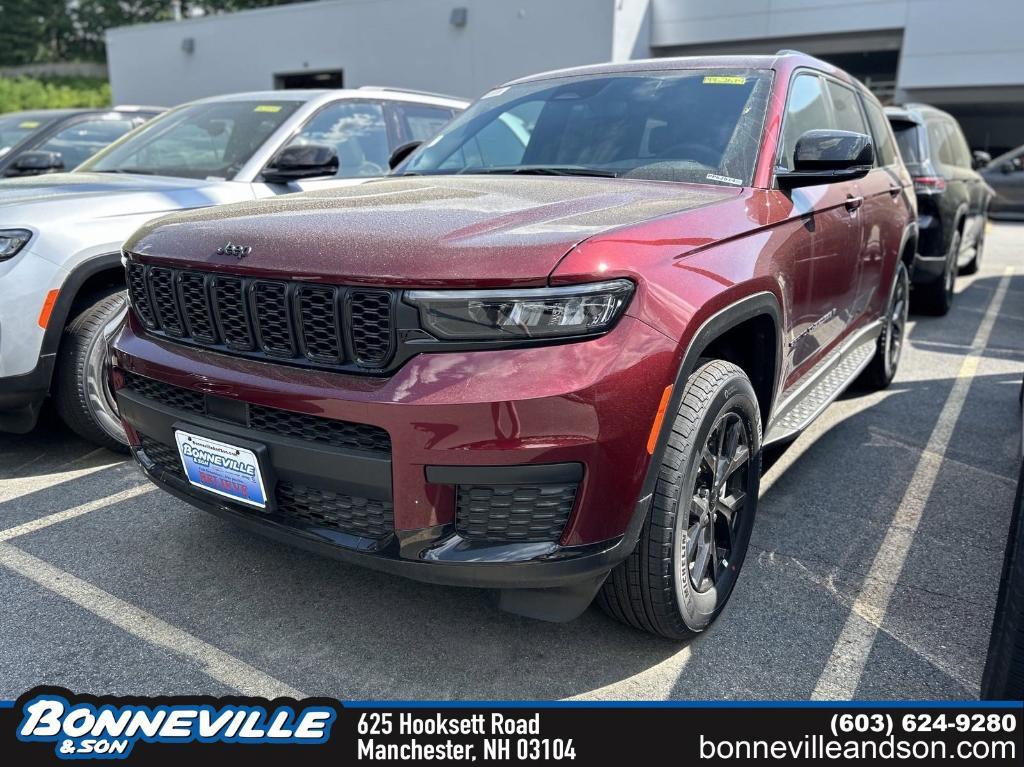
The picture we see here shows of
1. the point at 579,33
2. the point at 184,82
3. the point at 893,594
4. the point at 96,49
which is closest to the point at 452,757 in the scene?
the point at 893,594

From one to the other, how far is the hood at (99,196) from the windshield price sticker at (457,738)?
9.11 feet

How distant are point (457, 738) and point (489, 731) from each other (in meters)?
0.08

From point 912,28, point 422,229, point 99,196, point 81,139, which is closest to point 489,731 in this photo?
point 422,229

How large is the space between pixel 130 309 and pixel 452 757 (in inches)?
71.9

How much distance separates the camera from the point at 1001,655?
1.98 metres

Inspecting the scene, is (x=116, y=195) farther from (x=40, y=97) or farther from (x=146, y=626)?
(x=40, y=97)

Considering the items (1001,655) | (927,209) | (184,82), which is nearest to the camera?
(1001,655)

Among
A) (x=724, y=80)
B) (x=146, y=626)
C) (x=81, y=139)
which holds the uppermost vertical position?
(x=724, y=80)

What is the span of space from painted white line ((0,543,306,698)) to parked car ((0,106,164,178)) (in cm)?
457

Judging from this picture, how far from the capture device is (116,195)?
4.04 m

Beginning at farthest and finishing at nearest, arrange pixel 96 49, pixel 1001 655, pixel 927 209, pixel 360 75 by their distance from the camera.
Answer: pixel 96 49 → pixel 360 75 → pixel 927 209 → pixel 1001 655

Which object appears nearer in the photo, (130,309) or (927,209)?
(130,309)

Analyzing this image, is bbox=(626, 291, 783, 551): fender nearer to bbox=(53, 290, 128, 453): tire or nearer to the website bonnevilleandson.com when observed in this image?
the website bonnevilleandson.com

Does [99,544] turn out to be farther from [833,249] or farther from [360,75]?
[360,75]
